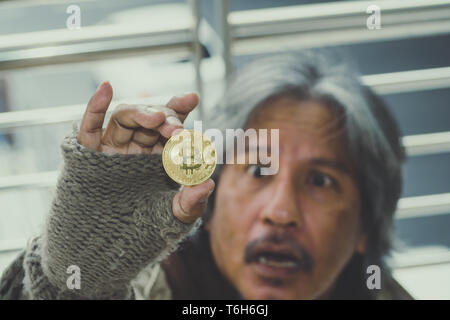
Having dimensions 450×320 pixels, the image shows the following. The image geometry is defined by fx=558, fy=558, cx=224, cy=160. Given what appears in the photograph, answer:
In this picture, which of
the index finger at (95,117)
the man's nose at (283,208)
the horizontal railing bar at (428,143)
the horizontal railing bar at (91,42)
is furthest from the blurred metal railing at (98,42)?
the horizontal railing bar at (428,143)

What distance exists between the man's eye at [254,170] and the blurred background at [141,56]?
0.24 metres

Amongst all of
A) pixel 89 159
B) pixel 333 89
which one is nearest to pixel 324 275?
pixel 333 89

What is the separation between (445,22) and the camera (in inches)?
58.0

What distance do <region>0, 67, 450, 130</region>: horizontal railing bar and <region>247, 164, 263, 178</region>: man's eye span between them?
0.34 meters

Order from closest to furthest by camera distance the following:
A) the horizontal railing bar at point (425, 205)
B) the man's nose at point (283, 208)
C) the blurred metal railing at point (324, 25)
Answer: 1. the man's nose at point (283, 208)
2. the blurred metal railing at point (324, 25)
3. the horizontal railing bar at point (425, 205)

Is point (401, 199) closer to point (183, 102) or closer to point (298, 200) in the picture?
point (298, 200)

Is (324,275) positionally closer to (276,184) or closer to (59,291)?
(276,184)

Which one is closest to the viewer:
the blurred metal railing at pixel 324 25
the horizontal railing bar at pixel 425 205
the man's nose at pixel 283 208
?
the man's nose at pixel 283 208

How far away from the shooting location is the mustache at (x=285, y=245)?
51.3 inches

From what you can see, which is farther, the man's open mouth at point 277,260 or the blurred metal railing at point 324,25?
the blurred metal railing at point 324,25

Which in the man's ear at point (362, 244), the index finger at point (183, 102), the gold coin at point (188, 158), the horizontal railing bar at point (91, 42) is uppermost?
the horizontal railing bar at point (91, 42)

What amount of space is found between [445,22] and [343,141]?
0.46 metres

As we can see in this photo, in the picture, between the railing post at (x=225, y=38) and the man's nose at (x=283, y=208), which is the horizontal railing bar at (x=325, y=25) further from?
the man's nose at (x=283, y=208)

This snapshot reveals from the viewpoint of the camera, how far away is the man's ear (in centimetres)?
137
